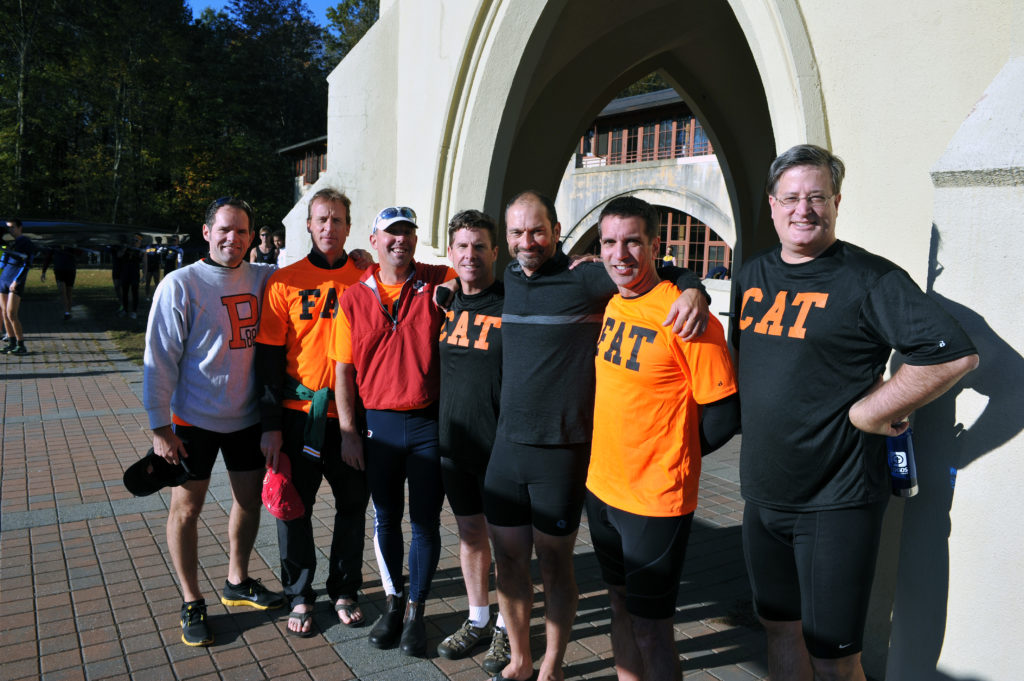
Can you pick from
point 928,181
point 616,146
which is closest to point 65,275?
point 928,181

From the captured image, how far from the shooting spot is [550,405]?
9.24 ft

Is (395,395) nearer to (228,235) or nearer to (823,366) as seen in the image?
(228,235)

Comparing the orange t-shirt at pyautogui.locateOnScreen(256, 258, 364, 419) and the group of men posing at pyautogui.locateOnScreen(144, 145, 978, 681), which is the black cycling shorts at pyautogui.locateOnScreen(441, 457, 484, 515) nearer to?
the group of men posing at pyautogui.locateOnScreen(144, 145, 978, 681)

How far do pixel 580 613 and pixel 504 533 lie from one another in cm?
115

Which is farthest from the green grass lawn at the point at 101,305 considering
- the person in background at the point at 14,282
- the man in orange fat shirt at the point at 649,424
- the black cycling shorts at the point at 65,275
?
the man in orange fat shirt at the point at 649,424

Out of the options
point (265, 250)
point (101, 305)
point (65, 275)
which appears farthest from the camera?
point (101, 305)

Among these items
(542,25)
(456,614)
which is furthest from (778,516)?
(542,25)

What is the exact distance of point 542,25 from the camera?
5.01m

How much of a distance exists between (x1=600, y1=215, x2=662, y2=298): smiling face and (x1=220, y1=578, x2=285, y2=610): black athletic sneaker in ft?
8.52

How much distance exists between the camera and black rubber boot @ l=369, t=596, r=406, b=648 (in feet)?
11.3

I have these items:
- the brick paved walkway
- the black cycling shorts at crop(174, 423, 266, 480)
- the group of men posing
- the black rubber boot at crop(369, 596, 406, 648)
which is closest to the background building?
the group of men posing

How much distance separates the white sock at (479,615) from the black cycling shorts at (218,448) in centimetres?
131

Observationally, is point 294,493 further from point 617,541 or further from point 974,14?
point 974,14

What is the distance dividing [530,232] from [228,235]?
1.60 metres
